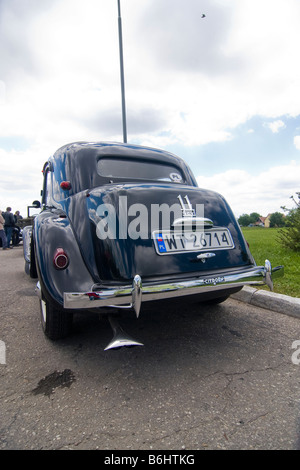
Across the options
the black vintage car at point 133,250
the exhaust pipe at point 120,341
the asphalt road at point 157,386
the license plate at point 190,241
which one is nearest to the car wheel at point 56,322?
the black vintage car at point 133,250

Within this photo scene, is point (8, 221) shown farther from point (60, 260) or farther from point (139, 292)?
point (139, 292)

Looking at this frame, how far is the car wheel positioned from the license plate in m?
1.10

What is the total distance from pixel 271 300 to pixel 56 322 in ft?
8.36

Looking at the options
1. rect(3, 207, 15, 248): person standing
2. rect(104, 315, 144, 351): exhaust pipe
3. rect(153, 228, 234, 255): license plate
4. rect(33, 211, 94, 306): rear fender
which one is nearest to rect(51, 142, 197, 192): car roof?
rect(33, 211, 94, 306): rear fender

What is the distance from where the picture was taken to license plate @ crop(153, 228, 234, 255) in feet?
7.50

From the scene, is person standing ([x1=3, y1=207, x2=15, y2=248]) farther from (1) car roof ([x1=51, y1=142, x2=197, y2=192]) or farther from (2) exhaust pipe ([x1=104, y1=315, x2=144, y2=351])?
(2) exhaust pipe ([x1=104, y1=315, x2=144, y2=351])

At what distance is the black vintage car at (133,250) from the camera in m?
2.08

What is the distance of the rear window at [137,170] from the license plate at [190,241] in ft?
3.67

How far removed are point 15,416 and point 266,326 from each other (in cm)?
241

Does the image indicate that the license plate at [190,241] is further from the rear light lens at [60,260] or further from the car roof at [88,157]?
the car roof at [88,157]

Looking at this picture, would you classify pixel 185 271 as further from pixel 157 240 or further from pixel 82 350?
pixel 82 350

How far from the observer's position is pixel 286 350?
242 cm

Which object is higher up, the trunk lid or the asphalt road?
the trunk lid

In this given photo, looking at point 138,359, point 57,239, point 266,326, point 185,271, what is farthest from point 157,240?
point 266,326
